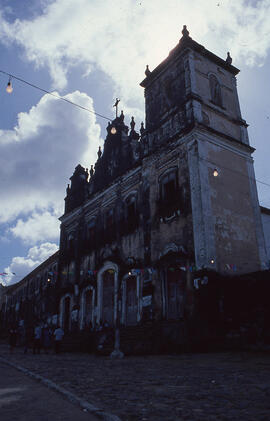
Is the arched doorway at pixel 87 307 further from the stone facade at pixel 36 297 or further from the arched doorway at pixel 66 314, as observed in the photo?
the stone facade at pixel 36 297

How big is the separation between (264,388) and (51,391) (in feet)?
11.4

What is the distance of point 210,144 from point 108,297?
1061 centimetres

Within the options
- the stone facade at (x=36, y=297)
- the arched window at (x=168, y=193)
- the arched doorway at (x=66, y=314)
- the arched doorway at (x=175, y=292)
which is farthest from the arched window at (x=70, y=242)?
the arched doorway at (x=175, y=292)

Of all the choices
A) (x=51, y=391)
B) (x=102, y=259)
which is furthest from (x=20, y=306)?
(x=51, y=391)

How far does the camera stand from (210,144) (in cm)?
1723

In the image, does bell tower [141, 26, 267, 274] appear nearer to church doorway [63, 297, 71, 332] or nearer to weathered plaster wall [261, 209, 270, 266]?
weathered plaster wall [261, 209, 270, 266]

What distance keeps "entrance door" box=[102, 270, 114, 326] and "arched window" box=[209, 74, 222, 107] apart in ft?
39.0

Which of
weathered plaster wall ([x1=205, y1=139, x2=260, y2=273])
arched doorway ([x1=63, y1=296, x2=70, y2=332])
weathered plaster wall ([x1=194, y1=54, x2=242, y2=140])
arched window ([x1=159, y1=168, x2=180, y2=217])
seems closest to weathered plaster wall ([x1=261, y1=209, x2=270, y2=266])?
weathered plaster wall ([x1=205, y1=139, x2=260, y2=273])

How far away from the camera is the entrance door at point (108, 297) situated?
65.1ft

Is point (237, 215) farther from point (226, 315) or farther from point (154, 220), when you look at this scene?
point (226, 315)

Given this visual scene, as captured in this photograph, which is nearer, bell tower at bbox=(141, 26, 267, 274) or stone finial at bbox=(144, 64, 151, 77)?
bell tower at bbox=(141, 26, 267, 274)

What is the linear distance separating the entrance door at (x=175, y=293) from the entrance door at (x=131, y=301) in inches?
103

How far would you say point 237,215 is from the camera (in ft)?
55.2

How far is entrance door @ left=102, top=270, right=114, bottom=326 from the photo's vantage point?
781 inches
